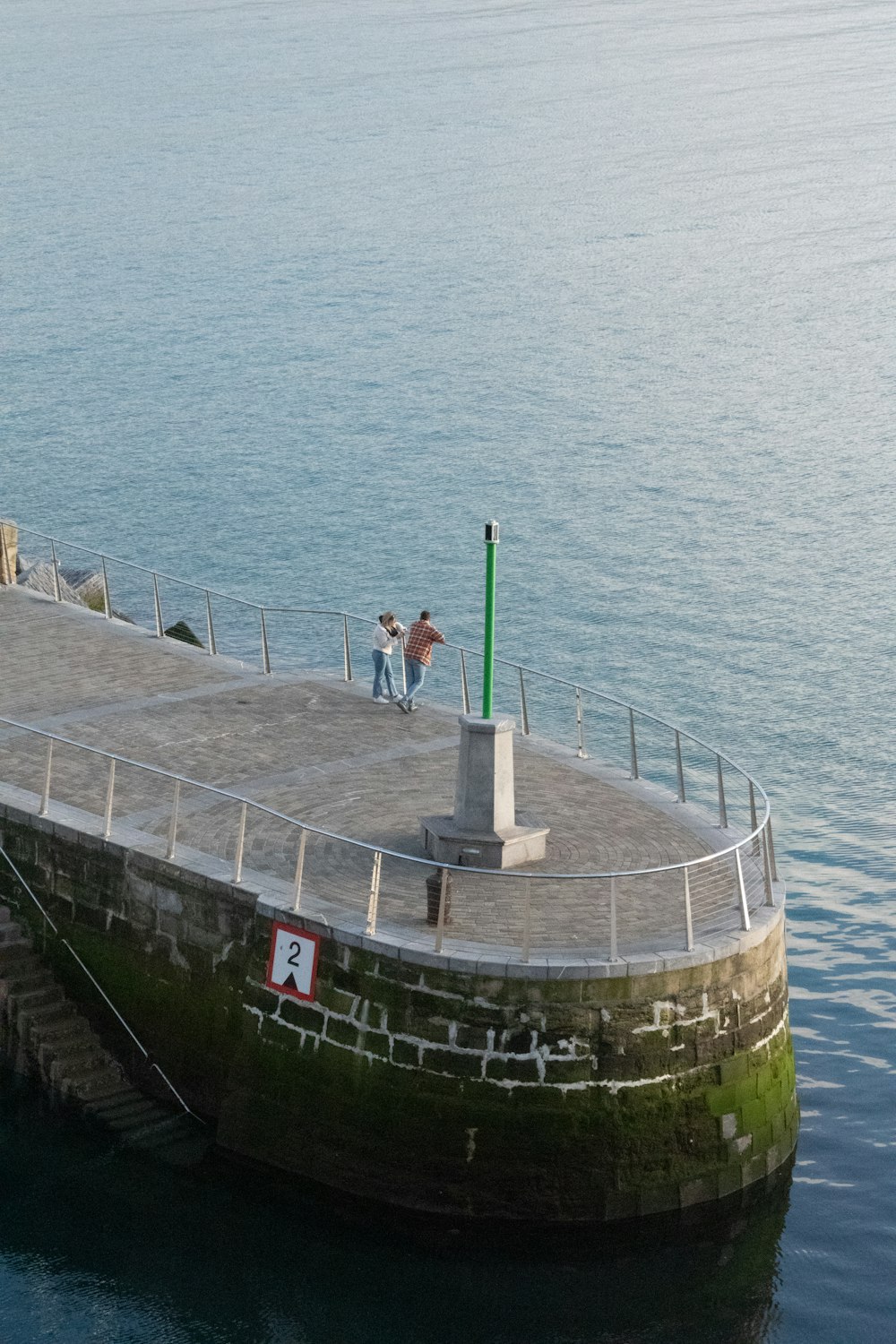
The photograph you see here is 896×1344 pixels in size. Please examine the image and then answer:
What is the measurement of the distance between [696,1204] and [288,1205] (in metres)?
3.80

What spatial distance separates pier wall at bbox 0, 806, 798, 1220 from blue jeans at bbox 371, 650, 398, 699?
20.1 ft

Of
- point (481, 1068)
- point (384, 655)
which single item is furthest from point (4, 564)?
point (481, 1068)

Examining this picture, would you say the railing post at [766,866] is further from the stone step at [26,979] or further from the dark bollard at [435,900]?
the stone step at [26,979]

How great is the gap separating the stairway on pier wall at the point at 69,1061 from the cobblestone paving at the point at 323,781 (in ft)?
6.17

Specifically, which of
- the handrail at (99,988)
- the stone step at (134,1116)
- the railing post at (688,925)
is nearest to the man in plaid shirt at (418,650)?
the handrail at (99,988)

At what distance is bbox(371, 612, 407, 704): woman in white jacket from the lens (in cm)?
2372

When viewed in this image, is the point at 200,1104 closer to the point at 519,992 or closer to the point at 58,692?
the point at 519,992

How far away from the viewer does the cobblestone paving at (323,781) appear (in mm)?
17547

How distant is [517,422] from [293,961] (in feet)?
141

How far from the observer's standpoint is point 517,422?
58.6 m

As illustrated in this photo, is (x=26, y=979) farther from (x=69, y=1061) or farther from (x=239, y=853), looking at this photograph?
(x=239, y=853)

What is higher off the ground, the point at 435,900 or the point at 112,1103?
the point at 435,900

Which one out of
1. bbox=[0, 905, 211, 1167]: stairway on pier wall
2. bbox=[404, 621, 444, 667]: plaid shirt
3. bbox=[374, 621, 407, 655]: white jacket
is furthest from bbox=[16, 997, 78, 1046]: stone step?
bbox=[374, 621, 407, 655]: white jacket

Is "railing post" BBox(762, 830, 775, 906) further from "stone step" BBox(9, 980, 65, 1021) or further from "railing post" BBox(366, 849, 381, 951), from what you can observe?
"stone step" BBox(9, 980, 65, 1021)
